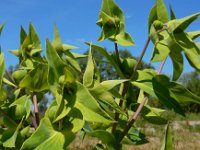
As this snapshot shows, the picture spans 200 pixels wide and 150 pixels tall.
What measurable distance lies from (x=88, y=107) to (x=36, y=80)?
19 cm

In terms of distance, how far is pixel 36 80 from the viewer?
2.10 feet

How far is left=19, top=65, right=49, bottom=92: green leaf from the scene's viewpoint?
0.63 meters

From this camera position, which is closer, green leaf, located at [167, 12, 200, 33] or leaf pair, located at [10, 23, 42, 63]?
green leaf, located at [167, 12, 200, 33]

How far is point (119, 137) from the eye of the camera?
0.62 meters

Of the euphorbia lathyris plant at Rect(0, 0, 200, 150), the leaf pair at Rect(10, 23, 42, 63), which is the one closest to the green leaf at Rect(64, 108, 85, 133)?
the euphorbia lathyris plant at Rect(0, 0, 200, 150)

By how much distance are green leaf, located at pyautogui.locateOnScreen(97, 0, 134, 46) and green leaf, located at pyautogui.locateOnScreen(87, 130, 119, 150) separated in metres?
0.15

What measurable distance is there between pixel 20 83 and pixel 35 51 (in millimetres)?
68

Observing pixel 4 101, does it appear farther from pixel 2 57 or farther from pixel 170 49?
pixel 170 49

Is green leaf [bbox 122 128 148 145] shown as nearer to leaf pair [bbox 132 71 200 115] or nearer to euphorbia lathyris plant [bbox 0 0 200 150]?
euphorbia lathyris plant [bbox 0 0 200 150]

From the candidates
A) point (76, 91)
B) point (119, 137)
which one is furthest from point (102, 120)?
point (119, 137)

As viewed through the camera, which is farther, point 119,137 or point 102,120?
point 119,137

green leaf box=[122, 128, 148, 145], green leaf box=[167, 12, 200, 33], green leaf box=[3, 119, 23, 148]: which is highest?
green leaf box=[167, 12, 200, 33]

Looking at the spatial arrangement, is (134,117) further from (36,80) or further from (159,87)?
(36,80)

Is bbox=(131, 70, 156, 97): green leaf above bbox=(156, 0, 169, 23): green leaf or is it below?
below
